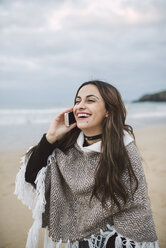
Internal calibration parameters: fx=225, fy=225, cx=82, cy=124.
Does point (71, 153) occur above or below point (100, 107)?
below

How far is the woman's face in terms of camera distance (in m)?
1.72

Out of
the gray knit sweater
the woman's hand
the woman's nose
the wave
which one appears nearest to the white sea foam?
the wave

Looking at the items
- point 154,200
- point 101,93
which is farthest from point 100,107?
point 154,200

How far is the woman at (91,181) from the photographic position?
159 centimetres

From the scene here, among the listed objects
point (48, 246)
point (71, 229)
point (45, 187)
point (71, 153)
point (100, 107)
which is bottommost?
point (48, 246)

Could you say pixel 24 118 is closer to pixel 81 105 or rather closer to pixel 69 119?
pixel 69 119

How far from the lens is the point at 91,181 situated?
1.63 meters

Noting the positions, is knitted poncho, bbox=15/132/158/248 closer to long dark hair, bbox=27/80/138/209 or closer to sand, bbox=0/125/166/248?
long dark hair, bbox=27/80/138/209

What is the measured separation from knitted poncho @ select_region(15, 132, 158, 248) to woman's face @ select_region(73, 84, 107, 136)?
0.15 m

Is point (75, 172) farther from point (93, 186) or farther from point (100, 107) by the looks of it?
point (100, 107)

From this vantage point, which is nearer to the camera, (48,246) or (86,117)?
(86,117)

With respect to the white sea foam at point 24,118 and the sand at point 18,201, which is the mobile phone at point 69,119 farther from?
the white sea foam at point 24,118

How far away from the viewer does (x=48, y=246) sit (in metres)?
1.94

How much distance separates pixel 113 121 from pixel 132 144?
230 millimetres
